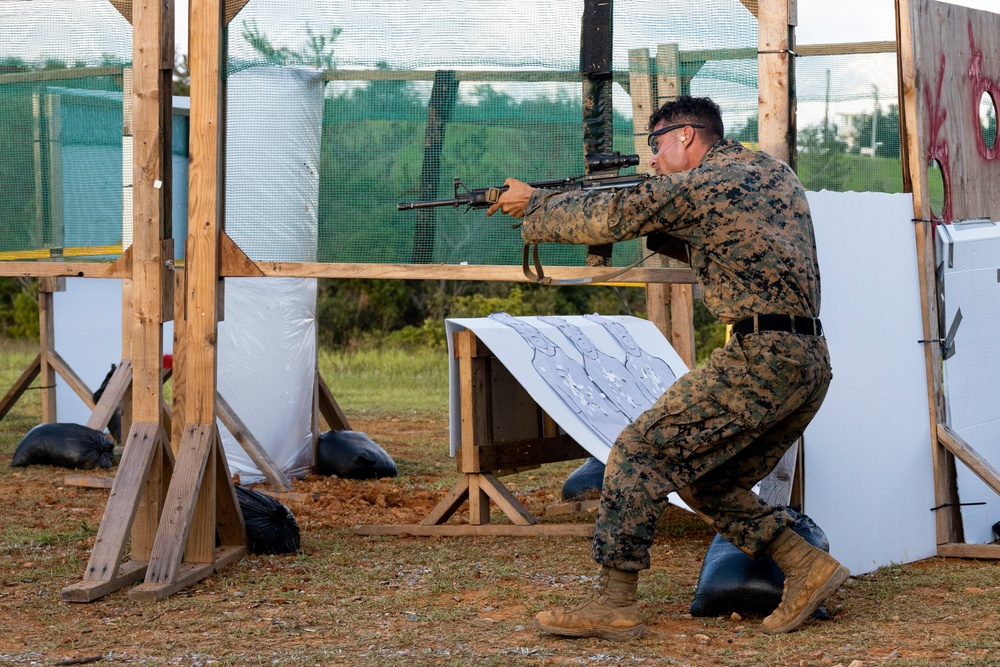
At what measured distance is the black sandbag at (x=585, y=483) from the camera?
759 centimetres

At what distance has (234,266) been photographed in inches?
218

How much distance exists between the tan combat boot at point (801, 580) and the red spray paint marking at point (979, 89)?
10.2 feet

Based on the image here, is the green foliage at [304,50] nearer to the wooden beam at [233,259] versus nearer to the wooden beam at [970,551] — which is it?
the wooden beam at [233,259]

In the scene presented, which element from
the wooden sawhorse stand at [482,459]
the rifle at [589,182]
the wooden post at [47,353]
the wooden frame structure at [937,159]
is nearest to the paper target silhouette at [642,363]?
the wooden sawhorse stand at [482,459]

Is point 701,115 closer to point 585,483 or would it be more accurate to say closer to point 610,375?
point 610,375

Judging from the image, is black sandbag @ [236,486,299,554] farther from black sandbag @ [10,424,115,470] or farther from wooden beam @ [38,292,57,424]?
wooden beam @ [38,292,57,424]

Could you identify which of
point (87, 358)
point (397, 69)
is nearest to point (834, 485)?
point (397, 69)

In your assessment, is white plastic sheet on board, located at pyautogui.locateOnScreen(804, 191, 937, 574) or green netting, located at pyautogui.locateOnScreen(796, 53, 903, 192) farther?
green netting, located at pyautogui.locateOnScreen(796, 53, 903, 192)

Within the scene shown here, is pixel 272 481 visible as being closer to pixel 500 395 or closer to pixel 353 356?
pixel 500 395

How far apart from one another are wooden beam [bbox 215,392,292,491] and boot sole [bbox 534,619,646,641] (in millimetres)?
4122

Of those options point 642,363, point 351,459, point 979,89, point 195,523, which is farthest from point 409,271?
point 351,459

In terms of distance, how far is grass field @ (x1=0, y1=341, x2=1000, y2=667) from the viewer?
4027mm

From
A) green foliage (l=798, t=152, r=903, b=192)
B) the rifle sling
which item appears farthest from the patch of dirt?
green foliage (l=798, t=152, r=903, b=192)

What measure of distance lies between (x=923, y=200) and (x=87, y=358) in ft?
28.1
